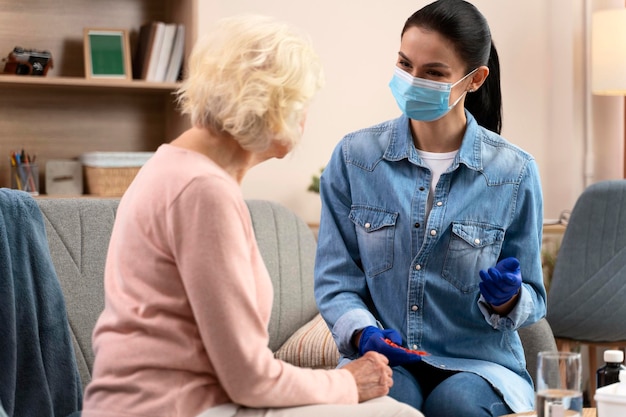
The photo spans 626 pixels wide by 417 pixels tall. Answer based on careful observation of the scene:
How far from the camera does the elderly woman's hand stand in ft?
4.41

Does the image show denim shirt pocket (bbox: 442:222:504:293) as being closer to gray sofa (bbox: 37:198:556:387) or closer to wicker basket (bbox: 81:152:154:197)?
gray sofa (bbox: 37:198:556:387)

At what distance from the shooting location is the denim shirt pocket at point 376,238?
72.0 inches

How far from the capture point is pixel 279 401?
1233mm

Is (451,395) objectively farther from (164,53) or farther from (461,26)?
(164,53)

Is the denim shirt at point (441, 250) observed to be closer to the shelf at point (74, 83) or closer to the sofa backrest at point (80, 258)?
the sofa backrest at point (80, 258)

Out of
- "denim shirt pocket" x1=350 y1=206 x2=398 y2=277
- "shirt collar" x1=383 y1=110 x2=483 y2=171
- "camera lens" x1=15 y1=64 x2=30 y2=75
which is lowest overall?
"denim shirt pocket" x1=350 y1=206 x2=398 y2=277

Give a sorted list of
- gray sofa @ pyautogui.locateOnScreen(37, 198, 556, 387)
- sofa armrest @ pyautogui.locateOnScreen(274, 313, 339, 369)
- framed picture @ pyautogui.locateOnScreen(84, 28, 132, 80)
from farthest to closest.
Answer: framed picture @ pyautogui.locateOnScreen(84, 28, 132, 80) → sofa armrest @ pyautogui.locateOnScreen(274, 313, 339, 369) → gray sofa @ pyautogui.locateOnScreen(37, 198, 556, 387)

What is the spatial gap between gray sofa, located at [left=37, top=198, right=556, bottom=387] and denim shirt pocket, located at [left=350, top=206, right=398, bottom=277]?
1.73 feet

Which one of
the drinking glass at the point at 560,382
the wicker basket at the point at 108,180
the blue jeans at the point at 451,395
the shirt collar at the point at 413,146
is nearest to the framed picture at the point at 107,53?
the wicker basket at the point at 108,180

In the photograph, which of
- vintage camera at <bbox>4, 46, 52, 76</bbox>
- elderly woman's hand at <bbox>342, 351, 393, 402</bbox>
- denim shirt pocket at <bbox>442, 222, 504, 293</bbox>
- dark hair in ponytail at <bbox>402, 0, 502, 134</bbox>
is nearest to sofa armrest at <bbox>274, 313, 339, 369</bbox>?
denim shirt pocket at <bbox>442, 222, 504, 293</bbox>

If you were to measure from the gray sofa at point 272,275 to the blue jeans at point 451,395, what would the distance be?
49 centimetres

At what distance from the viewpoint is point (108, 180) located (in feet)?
9.89

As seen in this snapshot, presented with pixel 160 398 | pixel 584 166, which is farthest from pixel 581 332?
pixel 160 398

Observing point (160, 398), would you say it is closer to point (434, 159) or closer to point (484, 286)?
point (484, 286)
